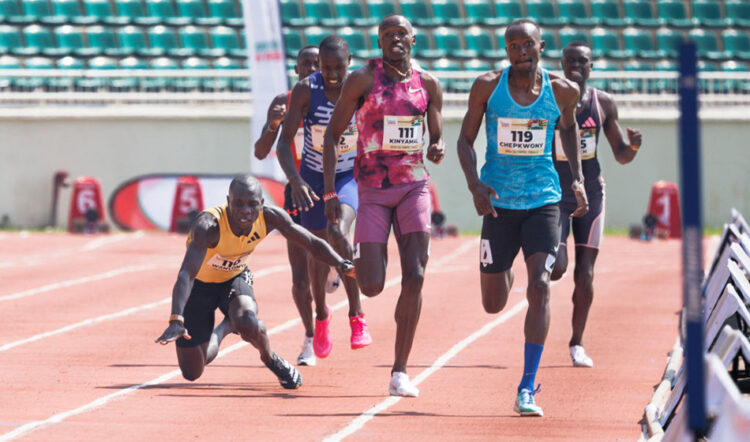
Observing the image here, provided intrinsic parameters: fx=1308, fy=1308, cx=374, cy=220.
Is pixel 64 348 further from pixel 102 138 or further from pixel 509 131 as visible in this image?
pixel 102 138

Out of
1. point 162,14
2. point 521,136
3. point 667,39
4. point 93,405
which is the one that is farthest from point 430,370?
point 162,14

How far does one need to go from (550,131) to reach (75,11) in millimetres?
22514

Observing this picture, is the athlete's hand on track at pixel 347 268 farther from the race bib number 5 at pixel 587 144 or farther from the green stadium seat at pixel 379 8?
the green stadium seat at pixel 379 8

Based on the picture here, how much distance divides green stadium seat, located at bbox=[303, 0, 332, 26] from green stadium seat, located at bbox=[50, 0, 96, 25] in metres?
4.66

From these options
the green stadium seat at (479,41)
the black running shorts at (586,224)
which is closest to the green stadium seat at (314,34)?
the green stadium seat at (479,41)

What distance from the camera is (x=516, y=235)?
8141mm

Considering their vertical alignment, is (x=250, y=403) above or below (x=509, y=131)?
below

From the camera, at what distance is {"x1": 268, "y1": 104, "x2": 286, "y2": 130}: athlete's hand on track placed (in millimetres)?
9797

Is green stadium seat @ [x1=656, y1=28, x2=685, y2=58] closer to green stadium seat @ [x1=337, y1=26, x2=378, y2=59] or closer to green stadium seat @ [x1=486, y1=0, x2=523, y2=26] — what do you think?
green stadium seat @ [x1=486, y1=0, x2=523, y2=26]

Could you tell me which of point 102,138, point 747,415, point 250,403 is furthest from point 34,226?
point 747,415

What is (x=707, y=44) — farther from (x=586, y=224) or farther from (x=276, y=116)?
(x=276, y=116)

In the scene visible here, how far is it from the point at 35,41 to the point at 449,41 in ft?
28.9

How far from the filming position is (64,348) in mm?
10758

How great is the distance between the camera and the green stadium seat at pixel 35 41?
27625 millimetres
